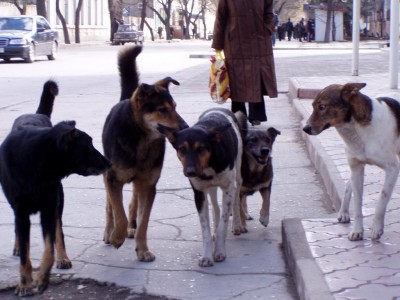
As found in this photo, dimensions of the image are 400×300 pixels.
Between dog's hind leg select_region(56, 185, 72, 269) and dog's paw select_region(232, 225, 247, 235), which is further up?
dog's hind leg select_region(56, 185, 72, 269)

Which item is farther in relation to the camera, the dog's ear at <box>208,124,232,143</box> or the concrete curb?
the dog's ear at <box>208,124,232,143</box>

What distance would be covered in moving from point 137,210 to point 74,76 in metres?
18.1

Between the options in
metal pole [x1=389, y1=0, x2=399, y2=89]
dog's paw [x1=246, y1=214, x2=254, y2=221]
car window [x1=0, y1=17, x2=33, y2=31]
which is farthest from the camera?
car window [x1=0, y1=17, x2=33, y2=31]

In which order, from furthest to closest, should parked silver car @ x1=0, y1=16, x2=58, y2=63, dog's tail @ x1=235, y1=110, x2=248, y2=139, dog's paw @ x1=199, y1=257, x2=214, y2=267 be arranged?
parked silver car @ x1=0, y1=16, x2=58, y2=63 < dog's tail @ x1=235, y1=110, x2=248, y2=139 < dog's paw @ x1=199, y1=257, x2=214, y2=267

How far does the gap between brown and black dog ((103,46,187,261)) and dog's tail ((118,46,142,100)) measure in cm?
66

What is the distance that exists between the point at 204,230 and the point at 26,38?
1067 inches

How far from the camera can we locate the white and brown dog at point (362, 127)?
18.9 feet

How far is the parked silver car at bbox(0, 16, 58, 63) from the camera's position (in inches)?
1243

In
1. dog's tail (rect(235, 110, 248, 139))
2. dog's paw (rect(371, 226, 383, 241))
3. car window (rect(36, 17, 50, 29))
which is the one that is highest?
car window (rect(36, 17, 50, 29))

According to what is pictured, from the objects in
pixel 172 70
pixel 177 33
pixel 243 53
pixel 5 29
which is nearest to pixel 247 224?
pixel 243 53

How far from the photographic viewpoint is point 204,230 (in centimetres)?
598

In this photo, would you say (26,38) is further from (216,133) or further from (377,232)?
(377,232)

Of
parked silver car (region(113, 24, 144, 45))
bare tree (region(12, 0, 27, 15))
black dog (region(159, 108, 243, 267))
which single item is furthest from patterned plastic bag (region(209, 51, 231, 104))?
parked silver car (region(113, 24, 144, 45))

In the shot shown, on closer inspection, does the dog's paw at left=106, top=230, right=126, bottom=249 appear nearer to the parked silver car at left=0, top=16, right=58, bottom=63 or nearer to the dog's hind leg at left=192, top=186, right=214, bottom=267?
the dog's hind leg at left=192, top=186, right=214, bottom=267
